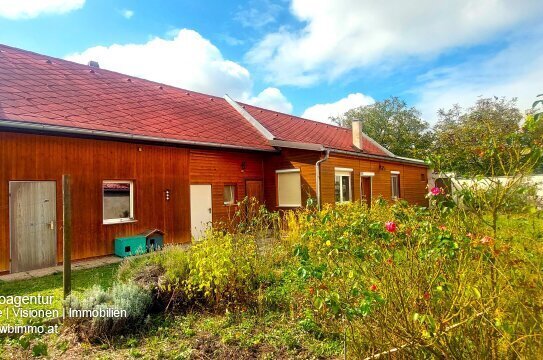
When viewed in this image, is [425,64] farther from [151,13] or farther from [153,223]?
[153,223]

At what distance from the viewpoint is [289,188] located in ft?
46.2

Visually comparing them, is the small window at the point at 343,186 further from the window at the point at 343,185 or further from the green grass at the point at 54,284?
the green grass at the point at 54,284

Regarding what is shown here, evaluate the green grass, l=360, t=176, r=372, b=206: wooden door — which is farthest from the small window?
the green grass

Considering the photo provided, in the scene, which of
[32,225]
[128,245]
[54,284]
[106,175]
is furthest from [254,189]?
[54,284]

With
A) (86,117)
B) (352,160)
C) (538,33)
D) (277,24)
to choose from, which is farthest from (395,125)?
(86,117)

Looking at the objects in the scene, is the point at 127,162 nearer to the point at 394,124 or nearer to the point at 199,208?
the point at 199,208

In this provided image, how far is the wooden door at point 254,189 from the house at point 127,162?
5 centimetres

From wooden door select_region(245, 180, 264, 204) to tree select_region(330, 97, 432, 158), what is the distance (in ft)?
67.8

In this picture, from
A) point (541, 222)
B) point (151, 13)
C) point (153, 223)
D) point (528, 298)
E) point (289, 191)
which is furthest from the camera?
point (289, 191)

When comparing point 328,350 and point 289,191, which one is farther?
point 289,191

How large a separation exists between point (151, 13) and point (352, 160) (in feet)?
32.4

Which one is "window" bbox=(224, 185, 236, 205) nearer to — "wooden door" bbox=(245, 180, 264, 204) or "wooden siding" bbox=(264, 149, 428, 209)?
"wooden door" bbox=(245, 180, 264, 204)

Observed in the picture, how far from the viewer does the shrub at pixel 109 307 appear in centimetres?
386

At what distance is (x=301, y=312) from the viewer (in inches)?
166
